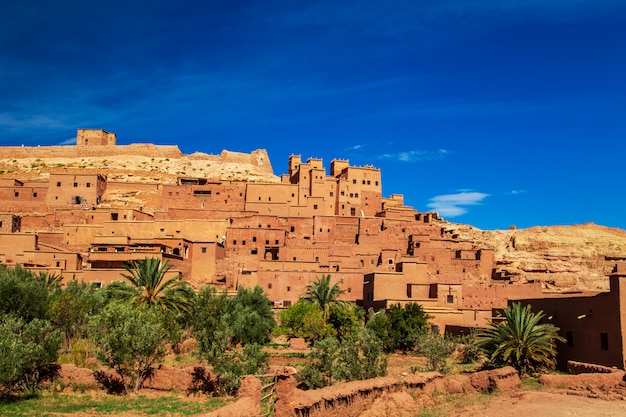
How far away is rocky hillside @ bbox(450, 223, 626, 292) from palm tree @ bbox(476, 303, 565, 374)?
826 inches

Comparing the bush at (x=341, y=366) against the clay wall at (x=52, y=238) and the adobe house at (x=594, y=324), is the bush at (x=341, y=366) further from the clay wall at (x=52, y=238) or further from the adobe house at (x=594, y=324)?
the clay wall at (x=52, y=238)

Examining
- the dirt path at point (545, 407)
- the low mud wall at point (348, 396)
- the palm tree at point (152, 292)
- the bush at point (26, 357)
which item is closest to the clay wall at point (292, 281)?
the palm tree at point (152, 292)

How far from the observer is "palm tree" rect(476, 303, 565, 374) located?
19891 millimetres

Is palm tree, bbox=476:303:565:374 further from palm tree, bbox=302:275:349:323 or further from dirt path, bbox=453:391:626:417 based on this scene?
palm tree, bbox=302:275:349:323

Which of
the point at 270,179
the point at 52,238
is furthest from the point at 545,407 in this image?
the point at 270,179

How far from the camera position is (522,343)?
786 inches

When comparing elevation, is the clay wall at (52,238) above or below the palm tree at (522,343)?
above

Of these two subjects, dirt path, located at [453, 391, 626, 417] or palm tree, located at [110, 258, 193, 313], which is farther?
palm tree, located at [110, 258, 193, 313]

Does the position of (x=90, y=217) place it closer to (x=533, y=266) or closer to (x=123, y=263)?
(x=123, y=263)

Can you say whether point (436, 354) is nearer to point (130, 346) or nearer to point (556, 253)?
point (130, 346)

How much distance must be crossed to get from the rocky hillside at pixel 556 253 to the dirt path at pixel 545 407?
84.7 feet

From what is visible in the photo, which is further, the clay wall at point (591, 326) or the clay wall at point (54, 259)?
the clay wall at point (54, 259)

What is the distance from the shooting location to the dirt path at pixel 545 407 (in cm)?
1384

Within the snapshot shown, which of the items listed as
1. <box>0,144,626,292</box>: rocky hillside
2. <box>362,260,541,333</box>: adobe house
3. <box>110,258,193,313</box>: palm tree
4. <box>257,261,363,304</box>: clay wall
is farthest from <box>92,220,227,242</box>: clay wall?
<box>110,258,193,313</box>: palm tree
